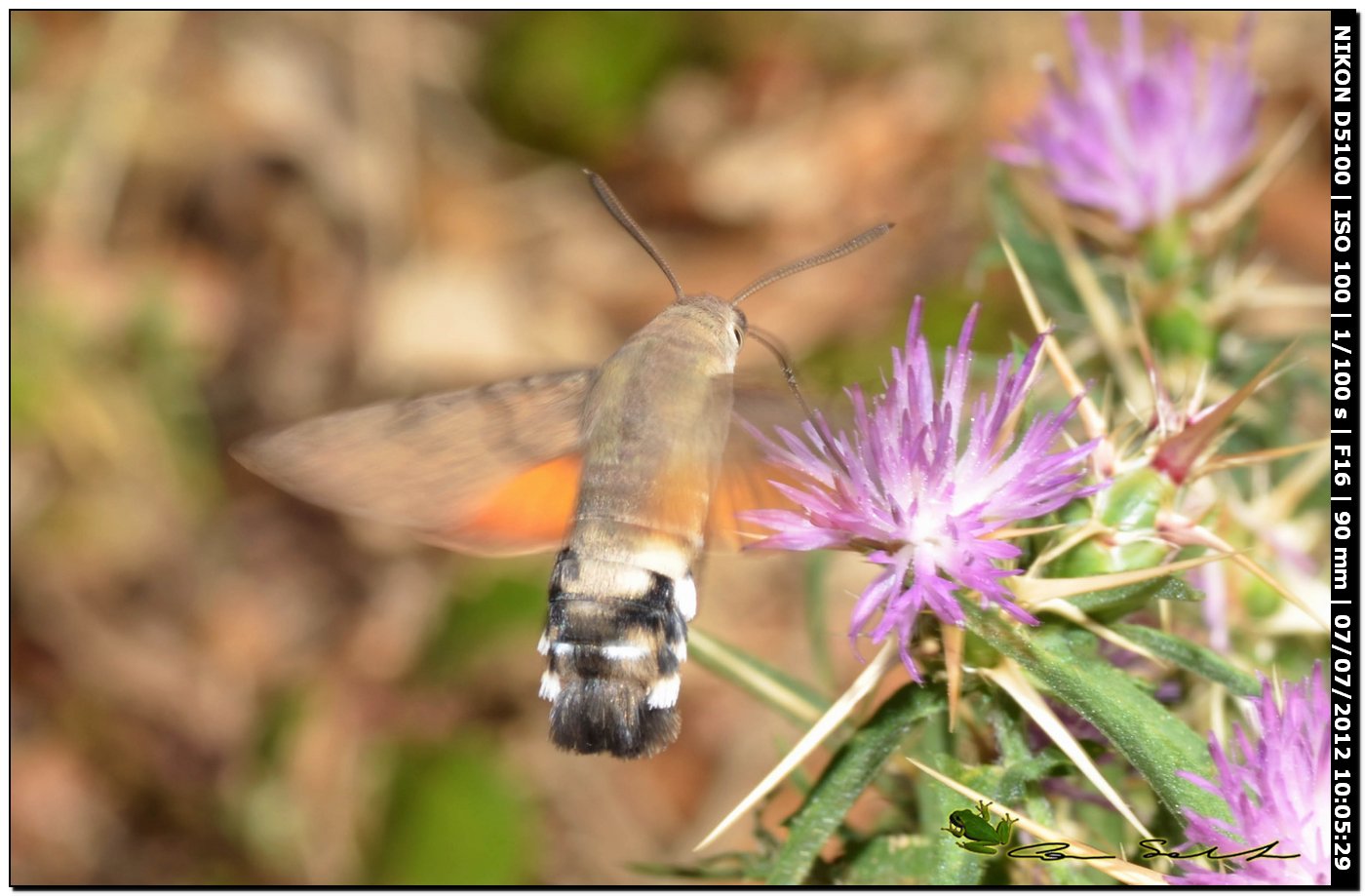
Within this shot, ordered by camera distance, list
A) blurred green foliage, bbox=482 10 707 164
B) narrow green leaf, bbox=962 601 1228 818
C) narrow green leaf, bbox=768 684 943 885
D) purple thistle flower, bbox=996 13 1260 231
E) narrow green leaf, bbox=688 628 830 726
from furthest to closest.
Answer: blurred green foliage, bbox=482 10 707 164 < purple thistle flower, bbox=996 13 1260 231 < narrow green leaf, bbox=688 628 830 726 < narrow green leaf, bbox=768 684 943 885 < narrow green leaf, bbox=962 601 1228 818

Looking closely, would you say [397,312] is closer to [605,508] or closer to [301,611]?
[301,611]

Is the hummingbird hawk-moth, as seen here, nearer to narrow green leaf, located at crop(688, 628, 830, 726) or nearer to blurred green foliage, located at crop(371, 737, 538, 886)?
narrow green leaf, located at crop(688, 628, 830, 726)

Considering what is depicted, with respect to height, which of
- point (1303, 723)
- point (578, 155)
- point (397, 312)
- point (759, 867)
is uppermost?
point (578, 155)

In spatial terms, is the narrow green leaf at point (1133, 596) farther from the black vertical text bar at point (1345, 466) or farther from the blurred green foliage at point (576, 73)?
the blurred green foliage at point (576, 73)

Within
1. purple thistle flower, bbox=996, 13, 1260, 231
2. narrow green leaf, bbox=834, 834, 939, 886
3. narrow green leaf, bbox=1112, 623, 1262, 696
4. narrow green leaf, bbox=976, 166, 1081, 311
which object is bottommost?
narrow green leaf, bbox=834, 834, 939, 886

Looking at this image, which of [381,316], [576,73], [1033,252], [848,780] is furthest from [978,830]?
[576,73]

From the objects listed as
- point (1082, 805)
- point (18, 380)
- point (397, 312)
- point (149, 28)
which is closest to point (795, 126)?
point (397, 312)

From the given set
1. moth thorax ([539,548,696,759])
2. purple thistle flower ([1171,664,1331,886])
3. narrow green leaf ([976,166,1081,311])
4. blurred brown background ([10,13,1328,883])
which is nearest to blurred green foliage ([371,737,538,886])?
blurred brown background ([10,13,1328,883])
